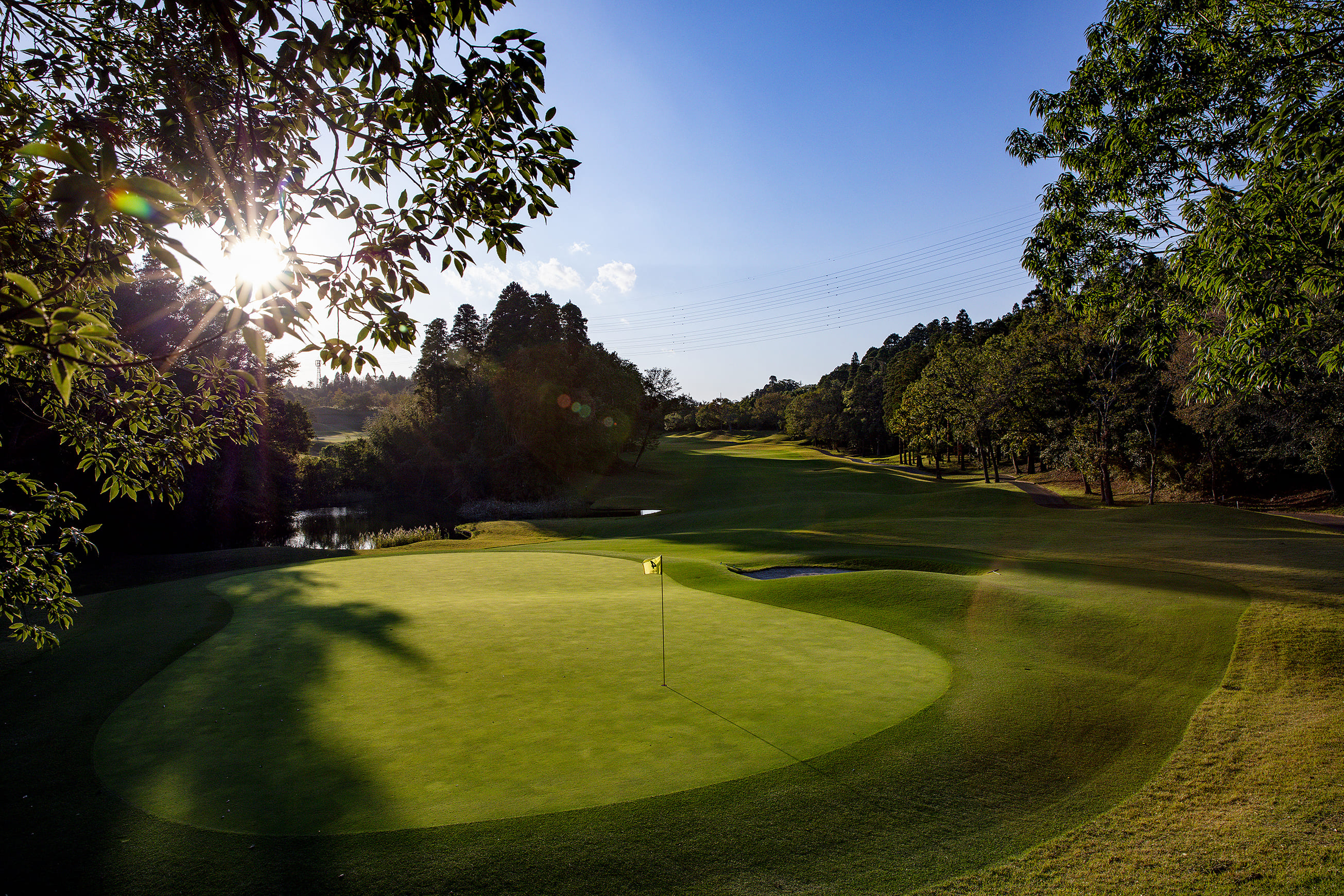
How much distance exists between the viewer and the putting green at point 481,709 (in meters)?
5.11

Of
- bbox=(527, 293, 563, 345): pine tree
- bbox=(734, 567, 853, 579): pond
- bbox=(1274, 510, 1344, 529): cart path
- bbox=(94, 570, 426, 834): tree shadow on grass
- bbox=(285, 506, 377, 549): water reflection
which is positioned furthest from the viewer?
bbox=(527, 293, 563, 345): pine tree

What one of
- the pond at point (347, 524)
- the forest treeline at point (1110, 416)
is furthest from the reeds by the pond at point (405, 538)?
the forest treeline at point (1110, 416)

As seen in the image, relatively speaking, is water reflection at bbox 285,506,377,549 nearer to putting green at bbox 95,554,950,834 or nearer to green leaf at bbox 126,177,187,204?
putting green at bbox 95,554,950,834

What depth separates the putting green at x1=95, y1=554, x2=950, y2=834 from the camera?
511 cm

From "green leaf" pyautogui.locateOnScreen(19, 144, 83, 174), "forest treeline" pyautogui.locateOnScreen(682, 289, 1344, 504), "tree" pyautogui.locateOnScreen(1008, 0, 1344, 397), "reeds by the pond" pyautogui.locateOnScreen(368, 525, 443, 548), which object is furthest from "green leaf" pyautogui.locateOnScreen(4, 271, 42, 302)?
"reeds by the pond" pyautogui.locateOnScreen(368, 525, 443, 548)

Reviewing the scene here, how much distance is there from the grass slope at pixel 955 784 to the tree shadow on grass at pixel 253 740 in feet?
0.69

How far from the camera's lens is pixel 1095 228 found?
33.1ft

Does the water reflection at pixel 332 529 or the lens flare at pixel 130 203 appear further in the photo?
the water reflection at pixel 332 529

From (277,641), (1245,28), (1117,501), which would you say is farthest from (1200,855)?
(1117,501)

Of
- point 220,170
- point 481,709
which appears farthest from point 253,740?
point 220,170

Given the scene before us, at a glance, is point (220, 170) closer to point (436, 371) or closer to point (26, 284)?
point (26, 284)

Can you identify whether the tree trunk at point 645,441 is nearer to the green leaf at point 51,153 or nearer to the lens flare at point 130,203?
the lens flare at point 130,203

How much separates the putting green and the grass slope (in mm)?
278

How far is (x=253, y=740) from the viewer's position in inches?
239
